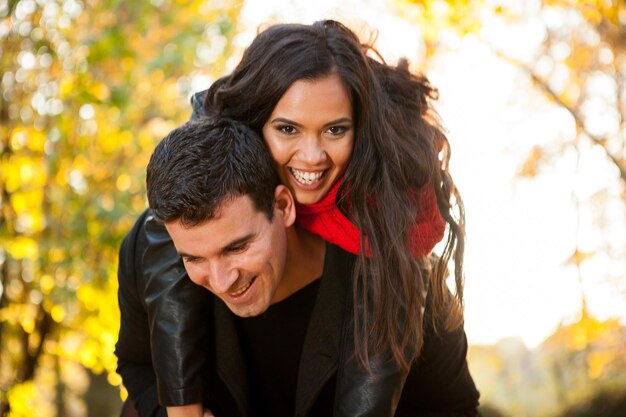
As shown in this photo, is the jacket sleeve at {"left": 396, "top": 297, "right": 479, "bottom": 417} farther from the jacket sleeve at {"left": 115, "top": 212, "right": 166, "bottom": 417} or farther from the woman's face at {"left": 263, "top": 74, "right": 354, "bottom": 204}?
the jacket sleeve at {"left": 115, "top": 212, "right": 166, "bottom": 417}

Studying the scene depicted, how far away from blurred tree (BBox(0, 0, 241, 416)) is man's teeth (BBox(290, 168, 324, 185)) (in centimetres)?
240

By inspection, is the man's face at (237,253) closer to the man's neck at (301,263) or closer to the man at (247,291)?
the man at (247,291)

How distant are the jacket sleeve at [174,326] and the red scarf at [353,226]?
Result: 495mm

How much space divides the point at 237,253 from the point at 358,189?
458 millimetres

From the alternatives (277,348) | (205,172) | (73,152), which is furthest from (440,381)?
(73,152)

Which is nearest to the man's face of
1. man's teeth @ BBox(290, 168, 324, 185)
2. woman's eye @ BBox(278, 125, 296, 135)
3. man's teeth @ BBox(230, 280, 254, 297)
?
man's teeth @ BBox(230, 280, 254, 297)

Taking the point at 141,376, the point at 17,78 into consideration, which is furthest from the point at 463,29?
the point at 17,78

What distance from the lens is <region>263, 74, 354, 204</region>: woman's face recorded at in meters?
2.97

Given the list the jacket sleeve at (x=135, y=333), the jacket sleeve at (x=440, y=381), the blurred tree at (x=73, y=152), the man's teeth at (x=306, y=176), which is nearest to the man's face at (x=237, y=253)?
the man's teeth at (x=306, y=176)

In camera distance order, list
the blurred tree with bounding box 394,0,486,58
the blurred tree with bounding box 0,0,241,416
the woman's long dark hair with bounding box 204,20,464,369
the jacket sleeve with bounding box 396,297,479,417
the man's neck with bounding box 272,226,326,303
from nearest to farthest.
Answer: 1. the woman's long dark hair with bounding box 204,20,464,369
2. the jacket sleeve with bounding box 396,297,479,417
3. the man's neck with bounding box 272,226,326,303
4. the blurred tree with bounding box 394,0,486,58
5. the blurred tree with bounding box 0,0,241,416

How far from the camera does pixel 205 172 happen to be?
2.82 meters

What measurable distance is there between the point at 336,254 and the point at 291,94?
1.90 feet

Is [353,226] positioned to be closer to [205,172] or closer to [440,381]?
[205,172]

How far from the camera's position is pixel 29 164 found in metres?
5.70
